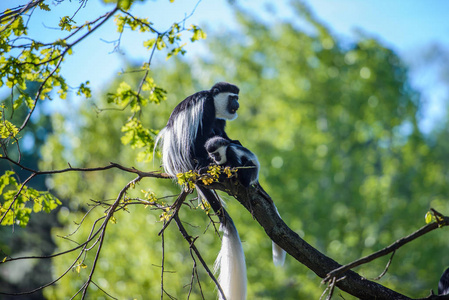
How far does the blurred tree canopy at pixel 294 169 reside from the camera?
29.9 feet

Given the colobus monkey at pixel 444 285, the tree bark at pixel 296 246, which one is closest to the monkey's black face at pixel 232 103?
the tree bark at pixel 296 246

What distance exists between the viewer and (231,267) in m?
2.76

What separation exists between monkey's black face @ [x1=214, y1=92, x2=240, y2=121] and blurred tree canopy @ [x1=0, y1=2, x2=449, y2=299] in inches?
189

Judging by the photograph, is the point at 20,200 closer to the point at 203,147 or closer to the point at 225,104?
the point at 203,147

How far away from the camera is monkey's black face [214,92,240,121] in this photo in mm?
3686

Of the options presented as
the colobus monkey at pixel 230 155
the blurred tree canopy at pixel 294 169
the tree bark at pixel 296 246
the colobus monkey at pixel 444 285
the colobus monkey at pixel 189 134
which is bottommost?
the tree bark at pixel 296 246

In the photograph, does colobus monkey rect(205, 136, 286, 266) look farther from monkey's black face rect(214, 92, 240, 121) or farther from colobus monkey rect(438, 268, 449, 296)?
colobus monkey rect(438, 268, 449, 296)

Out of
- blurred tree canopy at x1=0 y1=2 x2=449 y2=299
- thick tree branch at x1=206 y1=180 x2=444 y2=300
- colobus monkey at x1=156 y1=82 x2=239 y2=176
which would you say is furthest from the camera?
blurred tree canopy at x1=0 y1=2 x2=449 y2=299

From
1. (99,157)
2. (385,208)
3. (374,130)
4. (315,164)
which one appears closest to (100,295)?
(99,157)

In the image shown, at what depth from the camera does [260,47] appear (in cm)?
1612

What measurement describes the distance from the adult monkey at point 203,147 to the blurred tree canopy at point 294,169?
4885mm

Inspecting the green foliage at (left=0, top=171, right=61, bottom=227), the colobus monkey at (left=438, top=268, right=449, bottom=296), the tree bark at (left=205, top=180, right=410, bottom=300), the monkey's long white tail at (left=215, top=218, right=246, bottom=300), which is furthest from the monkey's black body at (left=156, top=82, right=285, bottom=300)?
the colobus monkey at (left=438, top=268, right=449, bottom=296)

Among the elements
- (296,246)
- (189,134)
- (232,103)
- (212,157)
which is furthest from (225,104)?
(296,246)

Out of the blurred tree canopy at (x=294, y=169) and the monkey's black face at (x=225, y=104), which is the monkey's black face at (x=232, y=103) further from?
the blurred tree canopy at (x=294, y=169)
